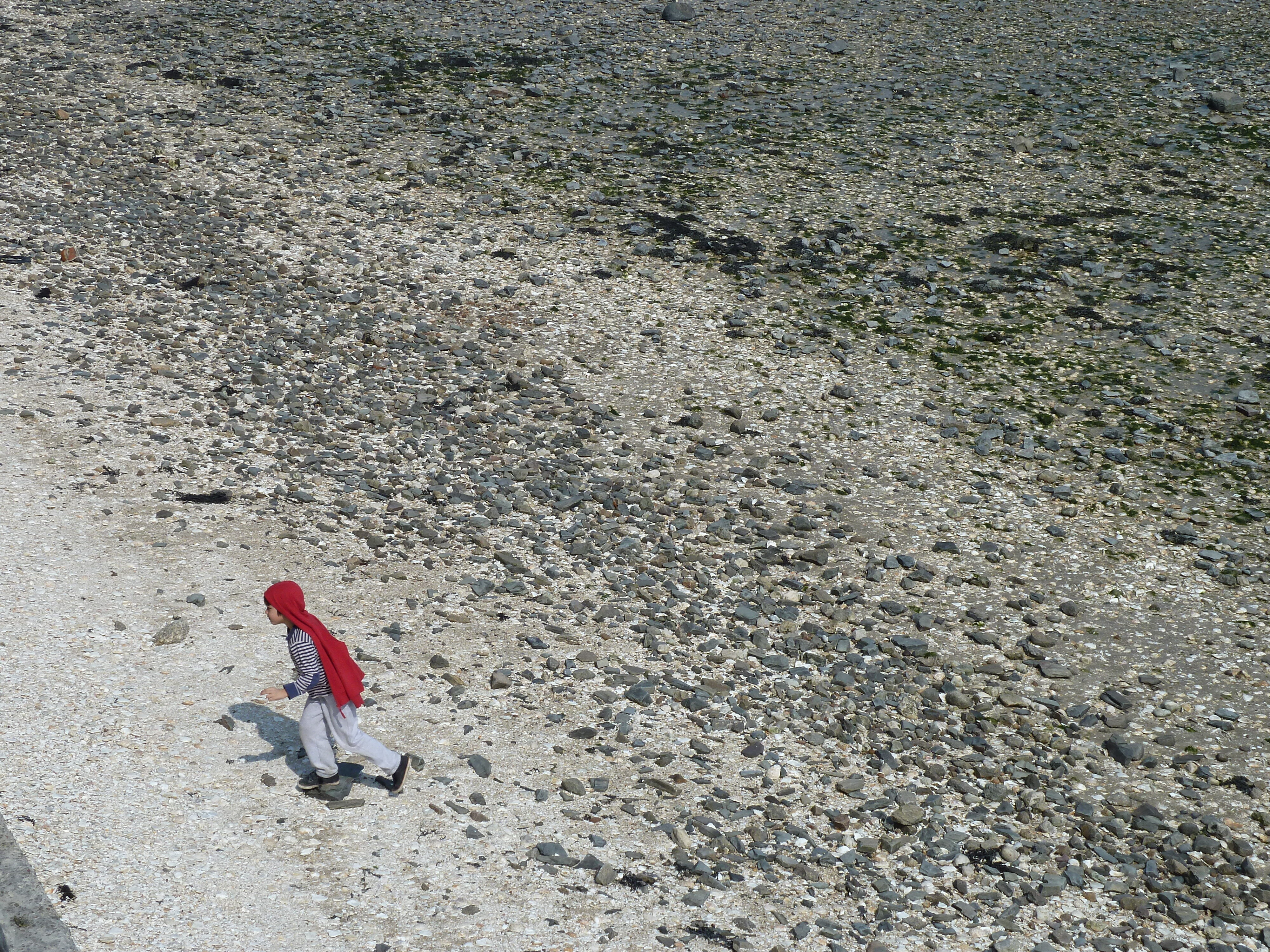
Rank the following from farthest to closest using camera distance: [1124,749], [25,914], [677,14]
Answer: [677,14] < [1124,749] < [25,914]

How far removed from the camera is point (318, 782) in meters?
8.73

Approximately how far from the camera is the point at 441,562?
11805mm

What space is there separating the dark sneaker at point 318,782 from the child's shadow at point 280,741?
78 millimetres

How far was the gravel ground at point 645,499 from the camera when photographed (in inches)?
333

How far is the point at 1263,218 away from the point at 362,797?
18.1 m

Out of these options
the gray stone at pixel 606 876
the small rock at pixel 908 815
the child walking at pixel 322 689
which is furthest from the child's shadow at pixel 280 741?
the small rock at pixel 908 815

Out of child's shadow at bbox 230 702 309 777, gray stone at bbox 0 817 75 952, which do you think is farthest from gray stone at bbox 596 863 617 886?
gray stone at bbox 0 817 75 952

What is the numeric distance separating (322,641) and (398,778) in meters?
1.30

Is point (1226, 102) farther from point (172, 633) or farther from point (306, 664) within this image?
point (172, 633)

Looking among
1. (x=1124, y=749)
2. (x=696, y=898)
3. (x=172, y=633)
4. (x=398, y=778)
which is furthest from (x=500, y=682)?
(x=1124, y=749)

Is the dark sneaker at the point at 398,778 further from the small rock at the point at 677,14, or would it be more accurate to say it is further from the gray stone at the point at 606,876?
the small rock at the point at 677,14

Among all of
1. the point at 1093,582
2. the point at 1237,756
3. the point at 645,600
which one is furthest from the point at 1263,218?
the point at 645,600

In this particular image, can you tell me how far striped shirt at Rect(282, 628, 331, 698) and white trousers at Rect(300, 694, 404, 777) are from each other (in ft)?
0.47

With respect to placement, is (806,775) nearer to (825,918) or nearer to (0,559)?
(825,918)
